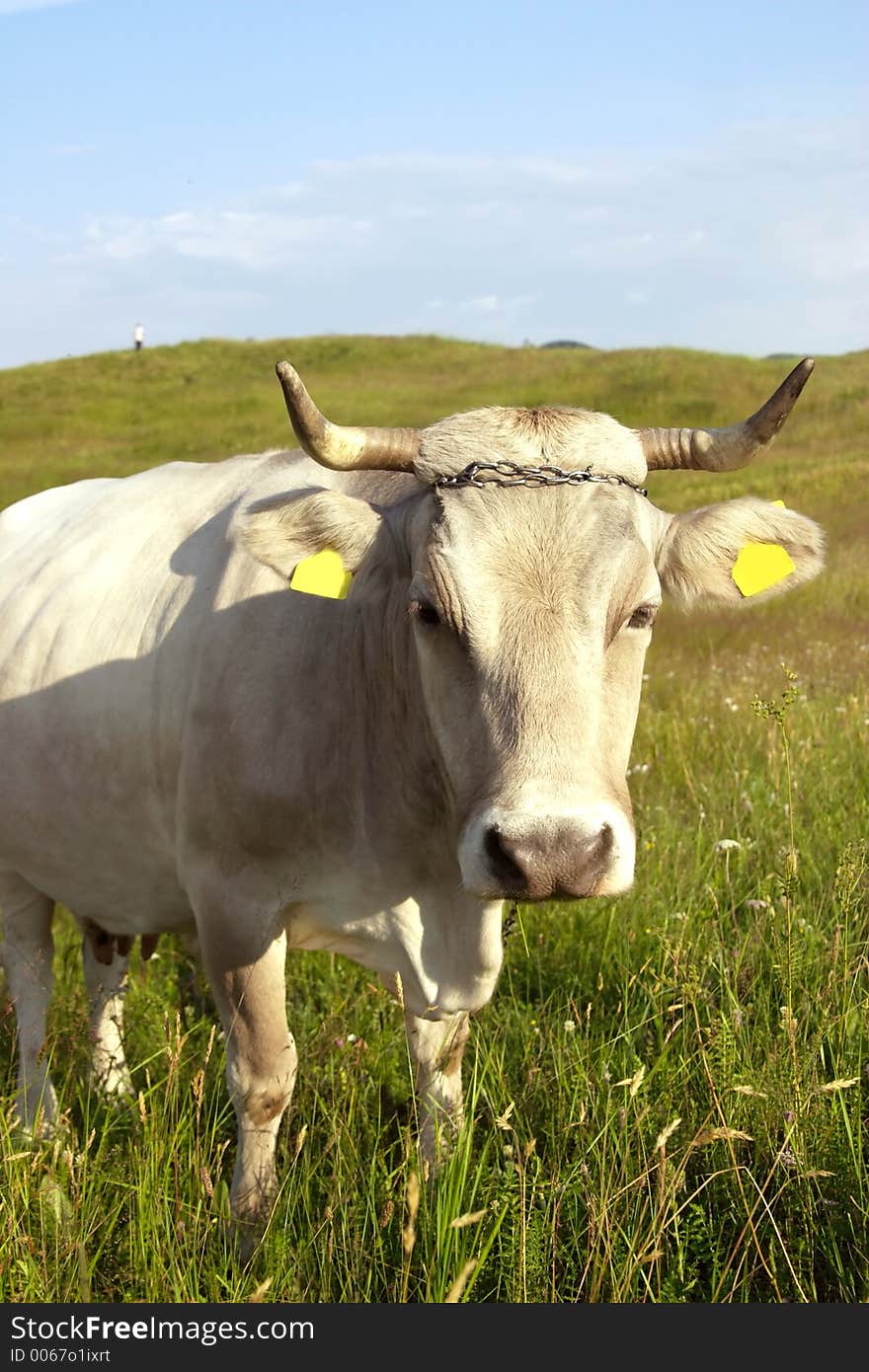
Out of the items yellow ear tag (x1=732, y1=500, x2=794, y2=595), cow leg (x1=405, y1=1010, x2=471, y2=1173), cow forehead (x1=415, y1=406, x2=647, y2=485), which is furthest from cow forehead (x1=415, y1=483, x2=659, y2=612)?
cow leg (x1=405, y1=1010, x2=471, y2=1173)

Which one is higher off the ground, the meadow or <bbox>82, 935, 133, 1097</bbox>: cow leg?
the meadow

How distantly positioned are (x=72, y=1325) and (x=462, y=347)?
2284 inches

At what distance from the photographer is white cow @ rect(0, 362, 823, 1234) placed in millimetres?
2898

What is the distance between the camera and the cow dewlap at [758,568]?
11.9 feet

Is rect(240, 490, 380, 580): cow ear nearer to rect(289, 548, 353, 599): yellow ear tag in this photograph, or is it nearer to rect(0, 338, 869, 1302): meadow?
rect(289, 548, 353, 599): yellow ear tag

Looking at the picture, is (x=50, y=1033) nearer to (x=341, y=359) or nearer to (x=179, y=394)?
(x=179, y=394)

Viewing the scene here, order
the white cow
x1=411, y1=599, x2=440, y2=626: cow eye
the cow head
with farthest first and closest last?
x1=411, y1=599, x2=440, y2=626: cow eye < the white cow < the cow head

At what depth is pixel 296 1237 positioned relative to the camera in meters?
3.19

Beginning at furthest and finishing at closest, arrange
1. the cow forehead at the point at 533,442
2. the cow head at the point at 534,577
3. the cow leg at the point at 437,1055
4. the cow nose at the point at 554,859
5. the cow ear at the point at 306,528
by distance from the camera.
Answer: the cow leg at the point at 437,1055
the cow ear at the point at 306,528
the cow forehead at the point at 533,442
the cow head at the point at 534,577
the cow nose at the point at 554,859

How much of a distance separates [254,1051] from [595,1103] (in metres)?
1.07

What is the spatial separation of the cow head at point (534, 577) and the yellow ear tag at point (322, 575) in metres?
0.05

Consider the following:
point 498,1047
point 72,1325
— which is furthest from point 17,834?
point 72,1325

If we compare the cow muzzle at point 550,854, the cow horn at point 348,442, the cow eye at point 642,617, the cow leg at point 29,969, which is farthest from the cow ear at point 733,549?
the cow leg at point 29,969

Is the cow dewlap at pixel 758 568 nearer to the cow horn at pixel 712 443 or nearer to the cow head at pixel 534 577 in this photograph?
the cow head at pixel 534 577
